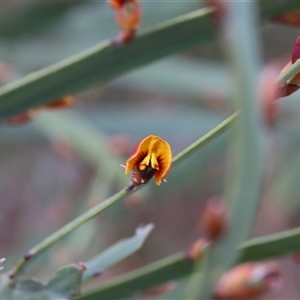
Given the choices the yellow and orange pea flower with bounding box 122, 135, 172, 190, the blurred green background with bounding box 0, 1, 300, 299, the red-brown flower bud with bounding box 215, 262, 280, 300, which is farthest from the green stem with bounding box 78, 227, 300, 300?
the blurred green background with bounding box 0, 1, 300, 299

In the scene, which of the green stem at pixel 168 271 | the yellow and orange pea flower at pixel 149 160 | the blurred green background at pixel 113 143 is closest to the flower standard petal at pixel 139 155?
the yellow and orange pea flower at pixel 149 160

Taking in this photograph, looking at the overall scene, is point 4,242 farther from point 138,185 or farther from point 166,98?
point 138,185

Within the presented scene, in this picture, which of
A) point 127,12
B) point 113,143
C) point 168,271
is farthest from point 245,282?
point 113,143

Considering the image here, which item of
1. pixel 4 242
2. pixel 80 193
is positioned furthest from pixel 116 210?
pixel 80 193

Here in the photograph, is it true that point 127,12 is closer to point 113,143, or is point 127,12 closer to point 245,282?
point 245,282

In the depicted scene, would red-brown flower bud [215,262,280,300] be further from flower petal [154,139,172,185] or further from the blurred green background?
the blurred green background

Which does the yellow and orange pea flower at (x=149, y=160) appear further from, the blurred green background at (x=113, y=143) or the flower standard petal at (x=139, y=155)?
the blurred green background at (x=113, y=143)
